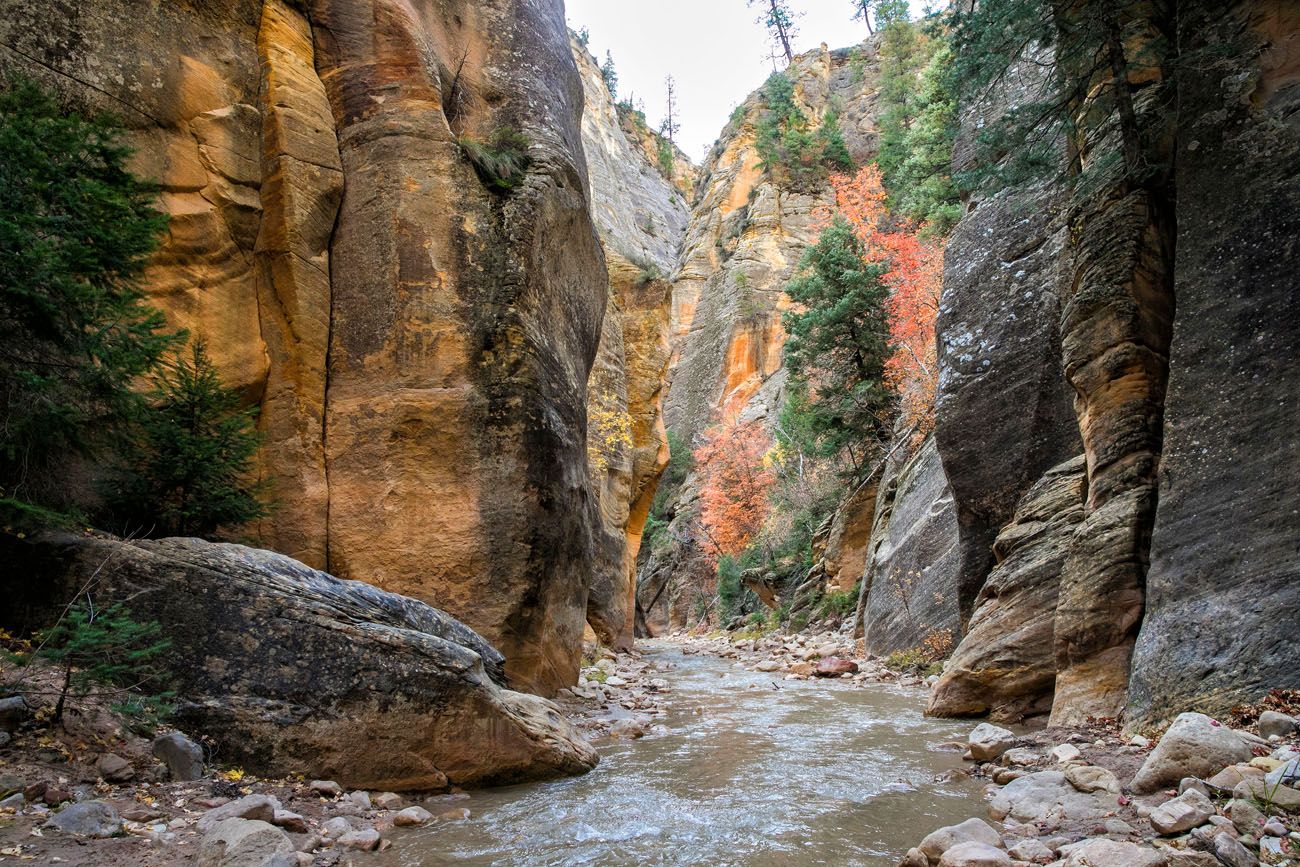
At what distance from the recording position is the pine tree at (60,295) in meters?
4.94

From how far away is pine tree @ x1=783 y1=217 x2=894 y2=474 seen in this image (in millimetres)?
20953

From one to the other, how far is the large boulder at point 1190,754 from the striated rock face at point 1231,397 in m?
1.01

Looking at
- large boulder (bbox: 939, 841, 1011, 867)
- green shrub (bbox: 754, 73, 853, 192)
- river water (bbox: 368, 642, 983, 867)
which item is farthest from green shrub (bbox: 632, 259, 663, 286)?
green shrub (bbox: 754, 73, 853, 192)

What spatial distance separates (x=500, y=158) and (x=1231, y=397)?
335 inches

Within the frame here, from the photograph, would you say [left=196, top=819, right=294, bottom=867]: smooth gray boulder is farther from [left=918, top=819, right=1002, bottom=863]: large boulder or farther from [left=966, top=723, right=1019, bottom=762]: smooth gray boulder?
[left=966, top=723, right=1019, bottom=762]: smooth gray boulder

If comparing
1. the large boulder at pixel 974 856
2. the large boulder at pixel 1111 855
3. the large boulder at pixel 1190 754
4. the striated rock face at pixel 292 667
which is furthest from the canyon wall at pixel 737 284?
the large boulder at pixel 1111 855

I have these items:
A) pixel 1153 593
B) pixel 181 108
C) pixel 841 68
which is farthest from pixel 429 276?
pixel 841 68

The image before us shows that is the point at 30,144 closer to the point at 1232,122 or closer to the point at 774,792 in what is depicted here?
the point at 774,792

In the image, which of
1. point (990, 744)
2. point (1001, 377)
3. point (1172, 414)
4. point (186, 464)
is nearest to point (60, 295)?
point (186, 464)

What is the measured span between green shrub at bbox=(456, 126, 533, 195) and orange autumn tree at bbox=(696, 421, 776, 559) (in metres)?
24.2

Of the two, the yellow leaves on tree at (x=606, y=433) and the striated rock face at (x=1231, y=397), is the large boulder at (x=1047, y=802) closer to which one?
the striated rock face at (x=1231, y=397)

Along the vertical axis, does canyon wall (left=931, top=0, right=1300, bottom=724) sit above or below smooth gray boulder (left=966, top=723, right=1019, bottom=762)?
above

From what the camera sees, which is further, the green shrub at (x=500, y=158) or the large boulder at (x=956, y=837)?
Result: the green shrub at (x=500, y=158)

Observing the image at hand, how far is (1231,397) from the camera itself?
6.34 m
